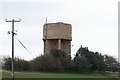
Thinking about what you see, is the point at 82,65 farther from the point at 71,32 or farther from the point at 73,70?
the point at 71,32

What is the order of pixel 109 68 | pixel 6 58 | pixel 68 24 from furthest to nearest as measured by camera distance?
pixel 109 68 < pixel 68 24 < pixel 6 58

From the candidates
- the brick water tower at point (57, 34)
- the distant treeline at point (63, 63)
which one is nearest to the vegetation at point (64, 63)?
the distant treeline at point (63, 63)

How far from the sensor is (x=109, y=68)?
85.6 metres

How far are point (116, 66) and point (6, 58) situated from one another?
38841 mm

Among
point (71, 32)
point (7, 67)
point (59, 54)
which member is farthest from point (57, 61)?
point (7, 67)

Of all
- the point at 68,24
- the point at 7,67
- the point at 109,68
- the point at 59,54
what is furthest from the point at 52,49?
the point at 109,68

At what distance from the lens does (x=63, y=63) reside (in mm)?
70375

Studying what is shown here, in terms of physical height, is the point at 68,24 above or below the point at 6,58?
above

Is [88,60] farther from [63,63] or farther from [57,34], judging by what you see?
[57,34]

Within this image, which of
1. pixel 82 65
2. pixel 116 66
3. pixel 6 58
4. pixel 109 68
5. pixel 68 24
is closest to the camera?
pixel 6 58

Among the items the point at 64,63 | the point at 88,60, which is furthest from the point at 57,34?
the point at 88,60

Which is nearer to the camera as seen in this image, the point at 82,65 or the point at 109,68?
the point at 82,65

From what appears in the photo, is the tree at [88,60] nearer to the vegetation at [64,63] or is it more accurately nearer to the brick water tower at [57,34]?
the vegetation at [64,63]

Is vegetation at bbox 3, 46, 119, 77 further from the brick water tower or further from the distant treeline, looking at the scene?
the brick water tower
